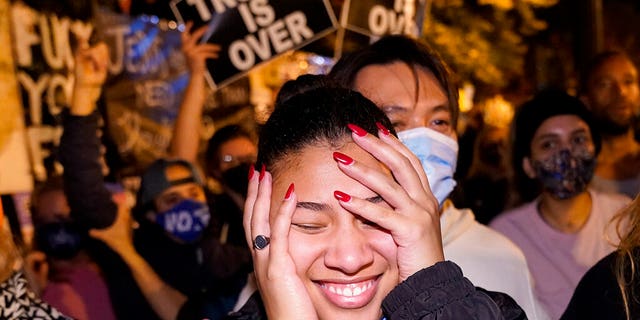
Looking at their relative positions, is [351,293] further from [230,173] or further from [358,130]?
[230,173]

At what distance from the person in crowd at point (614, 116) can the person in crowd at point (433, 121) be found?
272cm

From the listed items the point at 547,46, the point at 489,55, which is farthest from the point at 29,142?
the point at 547,46

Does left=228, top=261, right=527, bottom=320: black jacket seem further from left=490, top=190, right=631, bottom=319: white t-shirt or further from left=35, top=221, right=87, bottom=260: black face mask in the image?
left=35, top=221, right=87, bottom=260: black face mask

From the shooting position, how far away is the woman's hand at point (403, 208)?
1.82 m

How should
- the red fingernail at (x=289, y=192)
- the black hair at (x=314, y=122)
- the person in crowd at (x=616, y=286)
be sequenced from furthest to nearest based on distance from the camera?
the person in crowd at (x=616, y=286) → the black hair at (x=314, y=122) → the red fingernail at (x=289, y=192)

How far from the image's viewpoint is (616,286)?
2225 mm

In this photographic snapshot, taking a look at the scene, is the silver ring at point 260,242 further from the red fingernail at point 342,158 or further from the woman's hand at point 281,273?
the red fingernail at point 342,158

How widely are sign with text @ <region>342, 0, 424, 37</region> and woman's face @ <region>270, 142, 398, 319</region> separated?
109 inches

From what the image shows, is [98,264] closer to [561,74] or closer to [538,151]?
[538,151]

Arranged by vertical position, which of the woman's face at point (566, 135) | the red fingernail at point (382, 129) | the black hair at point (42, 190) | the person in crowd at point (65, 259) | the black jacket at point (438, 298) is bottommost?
the person in crowd at point (65, 259)

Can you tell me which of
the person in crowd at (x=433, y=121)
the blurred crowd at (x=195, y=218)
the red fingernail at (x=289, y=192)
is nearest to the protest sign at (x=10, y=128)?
the blurred crowd at (x=195, y=218)

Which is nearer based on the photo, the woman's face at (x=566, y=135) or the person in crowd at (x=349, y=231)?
the person in crowd at (x=349, y=231)

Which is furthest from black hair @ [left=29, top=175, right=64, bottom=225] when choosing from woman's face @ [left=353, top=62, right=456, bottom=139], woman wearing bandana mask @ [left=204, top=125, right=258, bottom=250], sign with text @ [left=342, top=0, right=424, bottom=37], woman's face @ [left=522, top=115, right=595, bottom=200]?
woman's face @ [left=522, top=115, right=595, bottom=200]

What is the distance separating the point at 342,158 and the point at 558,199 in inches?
110
